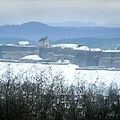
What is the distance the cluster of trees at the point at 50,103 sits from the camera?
23.1 ft

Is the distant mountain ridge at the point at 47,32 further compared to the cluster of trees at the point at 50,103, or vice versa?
the distant mountain ridge at the point at 47,32

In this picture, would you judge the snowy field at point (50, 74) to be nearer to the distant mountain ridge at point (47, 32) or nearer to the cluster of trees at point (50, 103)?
the cluster of trees at point (50, 103)

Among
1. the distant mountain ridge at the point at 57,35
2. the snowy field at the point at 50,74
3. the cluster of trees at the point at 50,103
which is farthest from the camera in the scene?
the distant mountain ridge at the point at 57,35

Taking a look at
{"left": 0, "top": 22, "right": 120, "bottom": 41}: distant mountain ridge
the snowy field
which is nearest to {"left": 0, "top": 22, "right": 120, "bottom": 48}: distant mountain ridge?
{"left": 0, "top": 22, "right": 120, "bottom": 41}: distant mountain ridge

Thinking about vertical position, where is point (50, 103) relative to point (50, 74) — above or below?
below

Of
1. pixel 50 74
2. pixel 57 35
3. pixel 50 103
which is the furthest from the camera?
pixel 57 35

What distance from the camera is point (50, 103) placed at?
7.70 metres

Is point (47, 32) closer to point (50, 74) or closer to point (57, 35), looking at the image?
point (57, 35)

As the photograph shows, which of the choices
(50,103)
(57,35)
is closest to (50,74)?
(50,103)

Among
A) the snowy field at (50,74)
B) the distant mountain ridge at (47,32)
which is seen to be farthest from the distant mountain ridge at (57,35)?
the snowy field at (50,74)

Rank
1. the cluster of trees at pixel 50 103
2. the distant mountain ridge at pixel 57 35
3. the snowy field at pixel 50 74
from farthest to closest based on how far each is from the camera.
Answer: the distant mountain ridge at pixel 57 35 → the snowy field at pixel 50 74 → the cluster of trees at pixel 50 103

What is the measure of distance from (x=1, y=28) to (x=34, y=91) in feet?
216

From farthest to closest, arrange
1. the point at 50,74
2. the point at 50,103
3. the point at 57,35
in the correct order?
the point at 57,35 → the point at 50,74 → the point at 50,103

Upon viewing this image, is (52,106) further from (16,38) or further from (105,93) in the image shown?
(16,38)
